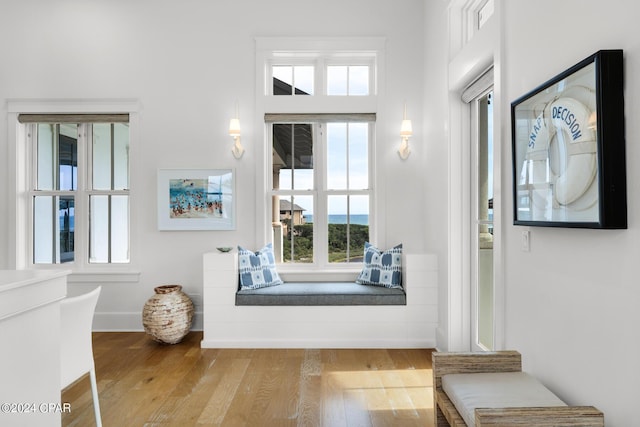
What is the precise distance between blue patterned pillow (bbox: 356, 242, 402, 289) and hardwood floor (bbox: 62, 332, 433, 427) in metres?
0.65

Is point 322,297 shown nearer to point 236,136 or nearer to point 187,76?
point 236,136

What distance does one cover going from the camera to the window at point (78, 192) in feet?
14.0

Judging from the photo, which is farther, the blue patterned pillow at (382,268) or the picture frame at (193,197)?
the picture frame at (193,197)

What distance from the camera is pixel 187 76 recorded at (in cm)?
414

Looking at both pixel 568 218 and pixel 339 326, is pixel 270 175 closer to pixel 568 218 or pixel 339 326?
pixel 339 326

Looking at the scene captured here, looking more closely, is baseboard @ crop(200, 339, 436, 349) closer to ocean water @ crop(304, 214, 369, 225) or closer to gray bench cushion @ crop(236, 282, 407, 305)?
Result: gray bench cushion @ crop(236, 282, 407, 305)

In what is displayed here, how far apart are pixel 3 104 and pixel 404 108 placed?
13.9 feet

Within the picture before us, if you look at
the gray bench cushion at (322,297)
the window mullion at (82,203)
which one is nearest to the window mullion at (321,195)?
the gray bench cushion at (322,297)

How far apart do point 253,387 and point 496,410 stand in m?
1.82

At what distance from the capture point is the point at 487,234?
9.75ft

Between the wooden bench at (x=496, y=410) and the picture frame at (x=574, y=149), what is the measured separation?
0.70 meters

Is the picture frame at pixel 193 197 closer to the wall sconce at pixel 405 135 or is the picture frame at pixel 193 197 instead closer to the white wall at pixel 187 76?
the white wall at pixel 187 76

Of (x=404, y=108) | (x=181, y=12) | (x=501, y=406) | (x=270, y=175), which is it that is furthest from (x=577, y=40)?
(x=181, y=12)

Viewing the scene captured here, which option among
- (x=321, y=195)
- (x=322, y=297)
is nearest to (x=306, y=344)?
(x=322, y=297)
